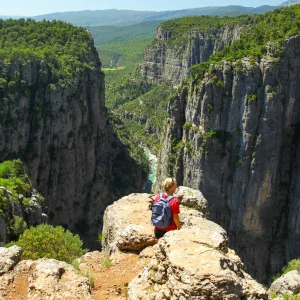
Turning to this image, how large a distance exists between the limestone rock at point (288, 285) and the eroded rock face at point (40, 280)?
14.3 meters

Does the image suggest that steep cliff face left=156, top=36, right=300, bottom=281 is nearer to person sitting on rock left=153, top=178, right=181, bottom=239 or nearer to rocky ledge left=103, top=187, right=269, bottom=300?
person sitting on rock left=153, top=178, right=181, bottom=239

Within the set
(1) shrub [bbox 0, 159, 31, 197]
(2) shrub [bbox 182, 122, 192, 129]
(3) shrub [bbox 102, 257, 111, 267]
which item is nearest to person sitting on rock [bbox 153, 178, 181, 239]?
(3) shrub [bbox 102, 257, 111, 267]

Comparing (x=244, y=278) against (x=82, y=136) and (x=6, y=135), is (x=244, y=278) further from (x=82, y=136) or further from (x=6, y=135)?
(x=82, y=136)

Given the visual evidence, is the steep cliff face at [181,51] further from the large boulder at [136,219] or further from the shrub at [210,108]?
the large boulder at [136,219]

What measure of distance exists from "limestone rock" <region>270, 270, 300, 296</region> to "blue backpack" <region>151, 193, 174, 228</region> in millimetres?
11817

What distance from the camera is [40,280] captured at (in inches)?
499

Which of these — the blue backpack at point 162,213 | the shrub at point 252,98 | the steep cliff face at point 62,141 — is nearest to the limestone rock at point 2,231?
the blue backpack at point 162,213

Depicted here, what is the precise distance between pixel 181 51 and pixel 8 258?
442 ft

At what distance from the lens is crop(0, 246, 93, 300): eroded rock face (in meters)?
12.2

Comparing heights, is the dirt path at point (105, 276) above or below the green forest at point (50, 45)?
below

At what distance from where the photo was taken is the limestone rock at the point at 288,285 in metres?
23.3

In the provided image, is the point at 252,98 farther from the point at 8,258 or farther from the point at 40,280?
the point at 40,280

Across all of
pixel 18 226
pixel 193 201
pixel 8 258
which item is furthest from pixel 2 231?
pixel 8 258

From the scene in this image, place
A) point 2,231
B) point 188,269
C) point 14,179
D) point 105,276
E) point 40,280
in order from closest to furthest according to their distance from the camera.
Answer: point 188,269 < point 40,280 < point 105,276 < point 2,231 < point 14,179
